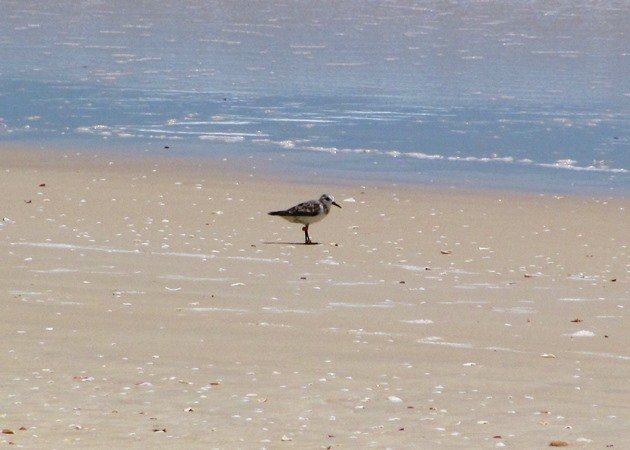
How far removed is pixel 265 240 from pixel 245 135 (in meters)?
9.13

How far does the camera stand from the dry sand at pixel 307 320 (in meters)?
7.73

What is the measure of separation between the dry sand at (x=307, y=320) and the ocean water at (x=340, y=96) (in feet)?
11.5

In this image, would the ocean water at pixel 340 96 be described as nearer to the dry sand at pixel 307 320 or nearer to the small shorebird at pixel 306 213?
the dry sand at pixel 307 320

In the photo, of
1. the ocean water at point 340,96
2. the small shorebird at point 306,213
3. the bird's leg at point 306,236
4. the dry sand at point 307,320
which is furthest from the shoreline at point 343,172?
the bird's leg at point 306,236

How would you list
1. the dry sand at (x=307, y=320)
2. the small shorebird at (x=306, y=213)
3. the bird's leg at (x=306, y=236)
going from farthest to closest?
the small shorebird at (x=306, y=213) → the bird's leg at (x=306, y=236) → the dry sand at (x=307, y=320)

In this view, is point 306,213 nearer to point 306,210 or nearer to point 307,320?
point 306,210

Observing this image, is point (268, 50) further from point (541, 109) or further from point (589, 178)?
point (589, 178)

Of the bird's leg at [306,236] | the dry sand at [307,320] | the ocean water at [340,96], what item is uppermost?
the ocean water at [340,96]

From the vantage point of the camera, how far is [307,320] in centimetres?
1050

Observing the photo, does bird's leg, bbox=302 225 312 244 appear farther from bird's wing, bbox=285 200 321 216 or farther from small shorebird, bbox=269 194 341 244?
bird's wing, bbox=285 200 321 216

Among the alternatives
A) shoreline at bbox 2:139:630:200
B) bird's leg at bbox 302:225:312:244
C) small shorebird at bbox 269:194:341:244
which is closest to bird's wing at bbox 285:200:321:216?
small shorebird at bbox 269:194:341:244

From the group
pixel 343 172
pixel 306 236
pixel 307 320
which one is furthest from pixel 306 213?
pixel 343 172

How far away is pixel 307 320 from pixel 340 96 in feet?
61.5

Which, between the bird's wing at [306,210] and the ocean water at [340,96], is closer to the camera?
the bird's wing at [306,210]
